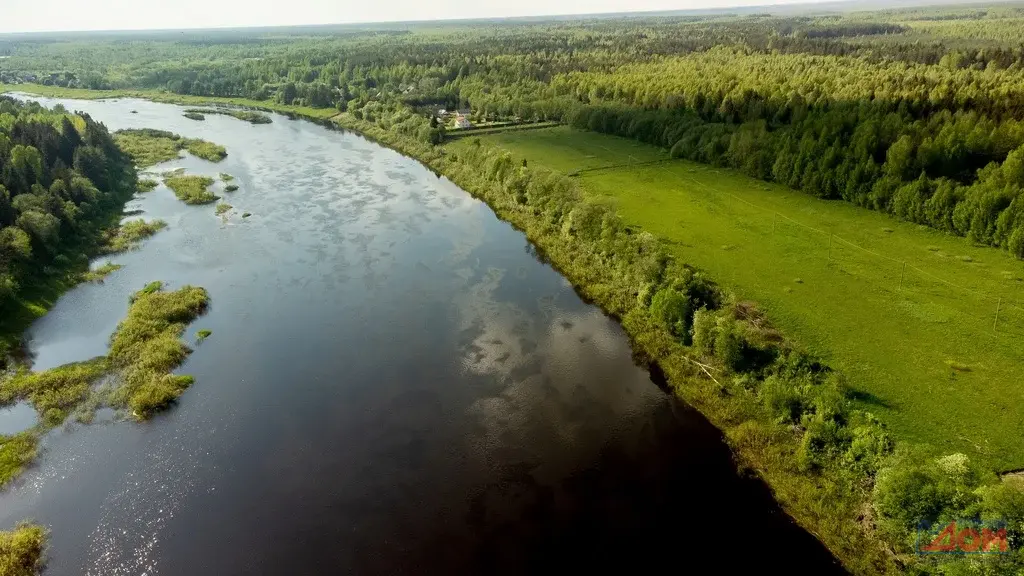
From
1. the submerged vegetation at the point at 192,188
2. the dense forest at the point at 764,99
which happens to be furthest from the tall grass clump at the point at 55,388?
the dense forest at the point at 764,99

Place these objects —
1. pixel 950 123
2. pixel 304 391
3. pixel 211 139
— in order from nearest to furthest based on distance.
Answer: pixel 304 391 → pixel 950 123 → pixel 211 139

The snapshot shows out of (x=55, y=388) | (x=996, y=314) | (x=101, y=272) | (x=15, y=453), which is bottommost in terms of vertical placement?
(x=15, y=453)

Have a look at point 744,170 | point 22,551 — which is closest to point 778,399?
point 22,551

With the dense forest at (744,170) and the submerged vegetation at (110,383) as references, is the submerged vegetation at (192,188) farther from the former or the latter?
the submerged vegetation at (110,383)

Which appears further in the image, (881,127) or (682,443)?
(881,127)

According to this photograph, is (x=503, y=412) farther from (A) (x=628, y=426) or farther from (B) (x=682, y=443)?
(B) (x=682, y=443)

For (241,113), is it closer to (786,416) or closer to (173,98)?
(173,98)

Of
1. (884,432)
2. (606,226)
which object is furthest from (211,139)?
(884,432)
